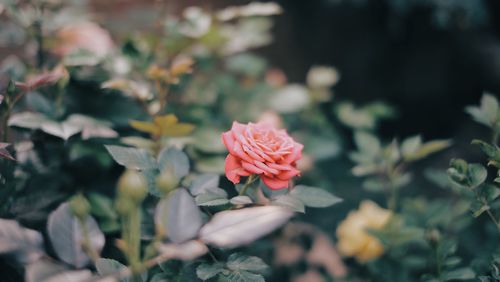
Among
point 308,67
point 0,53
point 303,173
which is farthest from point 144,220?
point 308,67

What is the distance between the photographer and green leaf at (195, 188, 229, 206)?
71 cm

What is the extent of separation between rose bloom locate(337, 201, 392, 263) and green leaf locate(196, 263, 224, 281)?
0.62 metres

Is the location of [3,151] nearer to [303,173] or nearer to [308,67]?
[303,173]

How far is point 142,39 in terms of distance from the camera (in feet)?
Result: 4.14

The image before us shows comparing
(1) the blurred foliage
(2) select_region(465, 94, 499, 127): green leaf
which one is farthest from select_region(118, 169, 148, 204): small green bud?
(2) select_region(465, 94, 499, 127): green leaf

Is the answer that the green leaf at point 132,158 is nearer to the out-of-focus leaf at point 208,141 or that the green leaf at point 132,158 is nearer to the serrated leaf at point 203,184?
the serrated leaf at point 203,184

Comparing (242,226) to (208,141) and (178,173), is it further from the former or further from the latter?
(208,141)

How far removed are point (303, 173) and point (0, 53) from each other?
54.5 inches

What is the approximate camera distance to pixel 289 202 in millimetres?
735

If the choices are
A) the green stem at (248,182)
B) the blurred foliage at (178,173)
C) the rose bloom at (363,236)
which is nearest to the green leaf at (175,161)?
the blurred foliage at (178,173)

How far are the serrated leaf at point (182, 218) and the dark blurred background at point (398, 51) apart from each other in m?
1.36

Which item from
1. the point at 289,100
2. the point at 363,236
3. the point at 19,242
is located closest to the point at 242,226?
the point at 19,242

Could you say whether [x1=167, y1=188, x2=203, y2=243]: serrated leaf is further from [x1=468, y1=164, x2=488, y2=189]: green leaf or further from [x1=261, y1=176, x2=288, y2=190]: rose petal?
[x1=468, y1=164, x2=488, y2=189]: green leaf

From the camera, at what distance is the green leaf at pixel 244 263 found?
2.32 feet
